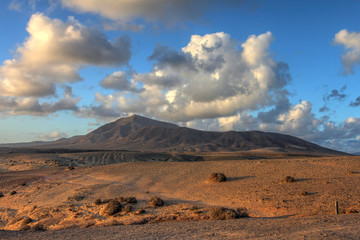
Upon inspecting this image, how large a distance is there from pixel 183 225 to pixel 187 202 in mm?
6128

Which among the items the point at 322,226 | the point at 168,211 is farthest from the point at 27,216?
the point at 322,226

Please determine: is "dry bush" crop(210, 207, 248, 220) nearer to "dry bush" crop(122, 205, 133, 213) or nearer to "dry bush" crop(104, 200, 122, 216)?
"dry bush" crop(122, 205, 133, 213)

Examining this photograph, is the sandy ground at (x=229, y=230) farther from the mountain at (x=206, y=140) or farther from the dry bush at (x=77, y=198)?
the mountain at (x=206, y=140)

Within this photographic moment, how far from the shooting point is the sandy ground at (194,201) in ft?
44.5

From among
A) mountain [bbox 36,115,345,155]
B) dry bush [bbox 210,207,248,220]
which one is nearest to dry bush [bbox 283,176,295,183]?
dry bush [bbox 210,207,248,220]

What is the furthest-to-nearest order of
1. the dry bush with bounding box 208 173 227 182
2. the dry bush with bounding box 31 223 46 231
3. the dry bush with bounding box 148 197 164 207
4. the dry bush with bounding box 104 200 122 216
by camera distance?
the dry bush with bounding box 208 173 227 182 < the dry bush with bounding box 148 197 164 207 < the dry bush with bounding box 104 200 122 216 < the dry bush with bounding box 31 223 46 231

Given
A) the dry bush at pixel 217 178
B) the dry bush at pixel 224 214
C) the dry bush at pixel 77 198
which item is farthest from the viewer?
the dry bush at pixel 217 178

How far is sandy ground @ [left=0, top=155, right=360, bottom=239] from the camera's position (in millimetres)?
13562

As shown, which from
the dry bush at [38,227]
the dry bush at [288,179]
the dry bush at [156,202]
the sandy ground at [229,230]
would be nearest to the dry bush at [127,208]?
the dry bush at [156,202]

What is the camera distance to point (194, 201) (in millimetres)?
21281

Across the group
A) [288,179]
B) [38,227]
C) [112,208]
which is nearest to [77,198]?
[112,208]

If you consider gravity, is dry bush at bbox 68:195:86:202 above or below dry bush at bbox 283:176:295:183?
below

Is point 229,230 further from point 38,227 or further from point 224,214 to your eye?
point 38,227

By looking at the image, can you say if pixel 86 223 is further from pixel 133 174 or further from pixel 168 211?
pixel 133 174
